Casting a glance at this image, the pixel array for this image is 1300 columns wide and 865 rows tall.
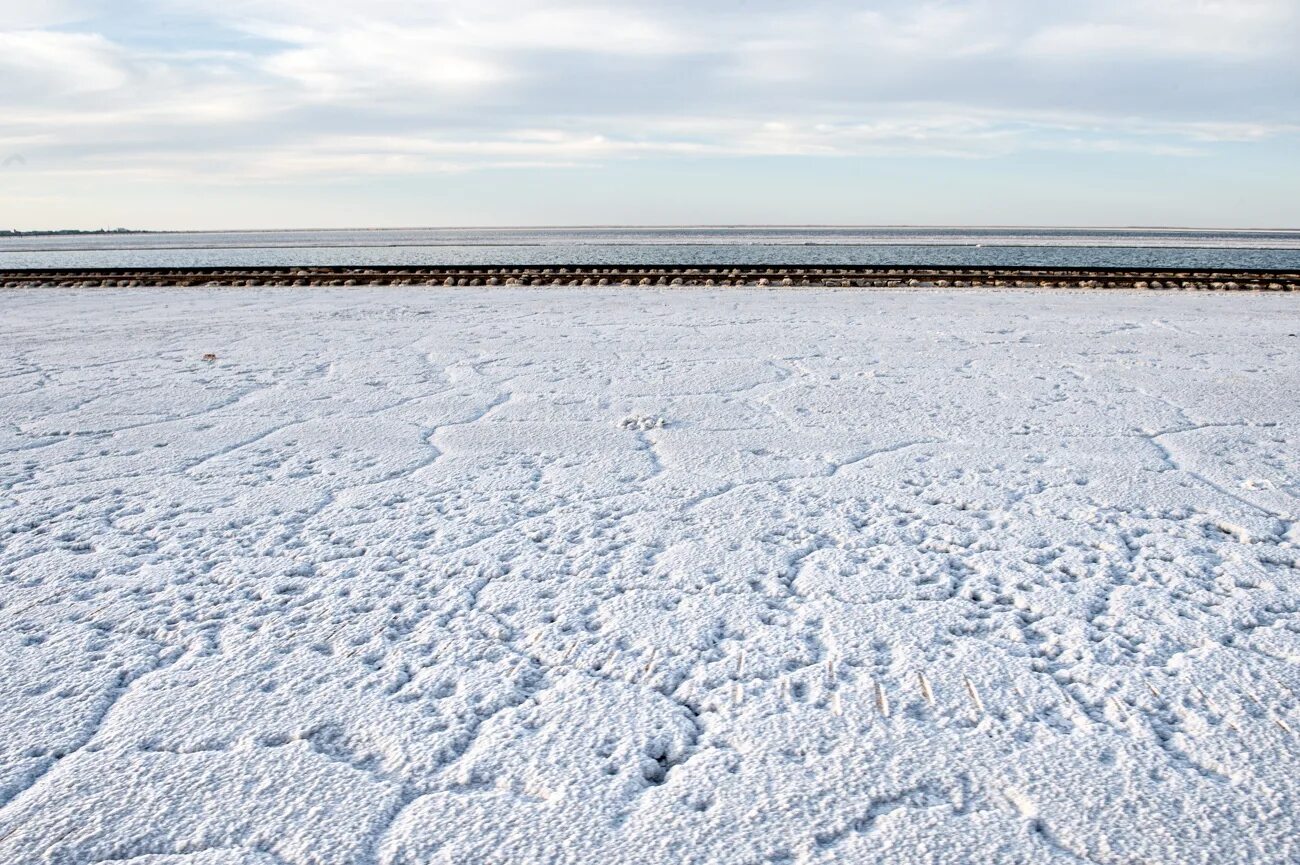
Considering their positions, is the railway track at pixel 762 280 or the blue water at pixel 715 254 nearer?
the railway track at pixel 762 280

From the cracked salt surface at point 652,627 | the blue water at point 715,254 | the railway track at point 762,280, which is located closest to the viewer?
the cracked salt surface at point 652,627

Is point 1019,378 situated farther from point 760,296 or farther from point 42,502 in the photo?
point 760,296

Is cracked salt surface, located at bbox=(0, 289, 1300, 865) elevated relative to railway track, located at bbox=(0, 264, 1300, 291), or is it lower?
lower

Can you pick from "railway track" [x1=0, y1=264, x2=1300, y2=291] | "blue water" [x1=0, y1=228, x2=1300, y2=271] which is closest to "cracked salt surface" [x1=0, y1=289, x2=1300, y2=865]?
"railway track" [x1=0, y1=264, x2=1300, y2=291]

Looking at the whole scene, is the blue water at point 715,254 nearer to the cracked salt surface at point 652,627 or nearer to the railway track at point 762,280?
the railway track at point 762,280

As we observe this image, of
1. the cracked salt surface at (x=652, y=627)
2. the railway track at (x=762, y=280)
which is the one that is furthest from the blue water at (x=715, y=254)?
the cracked salt surface at (x=652, y=627)

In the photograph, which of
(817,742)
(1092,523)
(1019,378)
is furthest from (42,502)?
(1019,378)

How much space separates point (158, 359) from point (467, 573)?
5.23 meters

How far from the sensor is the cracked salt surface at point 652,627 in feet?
5.48

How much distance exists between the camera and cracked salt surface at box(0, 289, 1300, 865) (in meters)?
1.67

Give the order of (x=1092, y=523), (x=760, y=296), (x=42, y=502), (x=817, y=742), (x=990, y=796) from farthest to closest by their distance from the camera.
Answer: (x=760, y=296) < (x=42, y=502) < (x=1092, y=523) < (x=817, y=742) < (x=990, y=796)

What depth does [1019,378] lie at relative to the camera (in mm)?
5777

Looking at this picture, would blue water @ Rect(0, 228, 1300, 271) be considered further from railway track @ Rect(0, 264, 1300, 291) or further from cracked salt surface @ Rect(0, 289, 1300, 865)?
cracked salt surface @ Rect(0, 289, 1300, 865)

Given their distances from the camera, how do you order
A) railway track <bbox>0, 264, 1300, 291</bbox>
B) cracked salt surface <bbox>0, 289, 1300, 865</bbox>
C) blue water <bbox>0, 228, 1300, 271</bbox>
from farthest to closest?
blue water <bbox>0, 228, 1300, 271</bbox> → railway track <bbox>0, 264, 1300, 291</bbox> → cracked salt surface <bbox>0, 289, 1300, 865</bbox>
